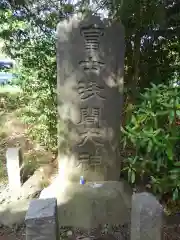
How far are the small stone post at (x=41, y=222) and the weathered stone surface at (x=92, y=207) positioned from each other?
1.10 m

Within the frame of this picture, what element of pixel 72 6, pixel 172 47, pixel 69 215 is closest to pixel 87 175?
pixel 69 215

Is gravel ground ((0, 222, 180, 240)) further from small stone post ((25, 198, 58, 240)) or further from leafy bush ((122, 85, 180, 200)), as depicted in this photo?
small stone post ((25, 198, 58, 240))

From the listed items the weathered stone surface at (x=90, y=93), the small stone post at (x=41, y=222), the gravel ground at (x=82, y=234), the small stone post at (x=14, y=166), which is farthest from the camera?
the small stone post at (x=14, y=166)

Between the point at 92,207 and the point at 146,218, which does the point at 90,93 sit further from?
the point at 146,218

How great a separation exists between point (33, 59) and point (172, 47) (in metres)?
2.13

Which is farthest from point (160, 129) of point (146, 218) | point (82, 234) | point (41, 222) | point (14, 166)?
point (14, 166)

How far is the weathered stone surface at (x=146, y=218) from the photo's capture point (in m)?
1.45

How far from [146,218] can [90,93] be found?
150cm

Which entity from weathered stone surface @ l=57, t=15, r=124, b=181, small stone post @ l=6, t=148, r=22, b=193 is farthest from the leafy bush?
small stone post @ l=6, t=148, r=22, b=193

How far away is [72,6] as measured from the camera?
3318 millimetres

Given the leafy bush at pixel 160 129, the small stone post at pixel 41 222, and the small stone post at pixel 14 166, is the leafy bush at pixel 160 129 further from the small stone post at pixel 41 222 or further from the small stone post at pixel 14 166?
the small stone post at pixel 14 166

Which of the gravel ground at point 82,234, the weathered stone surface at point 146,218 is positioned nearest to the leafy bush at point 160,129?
the weathered stone surface at point 146,218

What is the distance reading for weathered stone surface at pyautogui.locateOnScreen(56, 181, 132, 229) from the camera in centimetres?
253

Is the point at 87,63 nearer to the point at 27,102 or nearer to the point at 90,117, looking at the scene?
the point at 90,117
